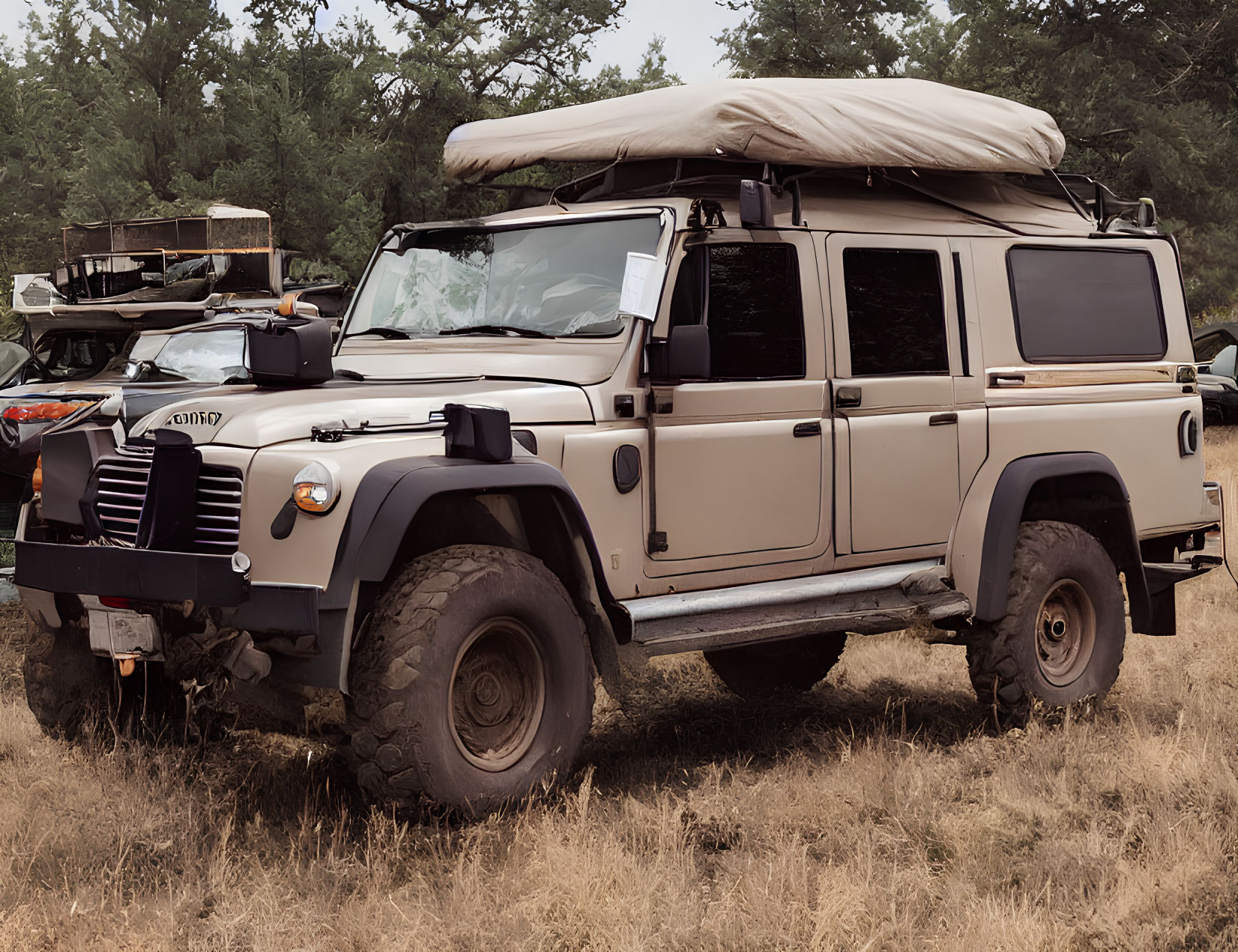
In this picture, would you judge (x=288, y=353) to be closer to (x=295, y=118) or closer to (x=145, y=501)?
(x=145, y=501)

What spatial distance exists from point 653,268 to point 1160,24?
86.4ft

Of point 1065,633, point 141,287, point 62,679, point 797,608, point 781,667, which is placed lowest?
point 781,667

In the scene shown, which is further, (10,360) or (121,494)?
(10,360)

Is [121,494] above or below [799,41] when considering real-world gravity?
below

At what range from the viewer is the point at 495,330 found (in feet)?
19.4

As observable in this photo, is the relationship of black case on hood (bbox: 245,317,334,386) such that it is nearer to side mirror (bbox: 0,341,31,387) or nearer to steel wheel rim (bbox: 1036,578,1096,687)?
steel wheel rim (bbox: 1036,578,1096,687)

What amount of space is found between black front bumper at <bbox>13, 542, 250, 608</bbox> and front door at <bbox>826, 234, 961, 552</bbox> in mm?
2744

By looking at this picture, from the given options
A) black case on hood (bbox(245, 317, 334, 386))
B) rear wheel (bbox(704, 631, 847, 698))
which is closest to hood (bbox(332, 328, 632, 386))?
black case on hood (bbox(245, 317, 334, 386))

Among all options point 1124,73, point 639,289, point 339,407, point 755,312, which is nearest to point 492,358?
point 639,289

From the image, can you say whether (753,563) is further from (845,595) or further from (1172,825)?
(1172,825)

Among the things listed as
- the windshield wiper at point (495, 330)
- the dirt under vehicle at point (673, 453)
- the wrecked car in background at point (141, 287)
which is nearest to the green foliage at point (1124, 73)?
the wrecked car in background at point (141, 287)

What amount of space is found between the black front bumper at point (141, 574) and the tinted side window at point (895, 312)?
2930mm

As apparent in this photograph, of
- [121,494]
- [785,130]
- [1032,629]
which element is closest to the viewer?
[121,494]

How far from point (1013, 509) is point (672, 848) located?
2586mm
